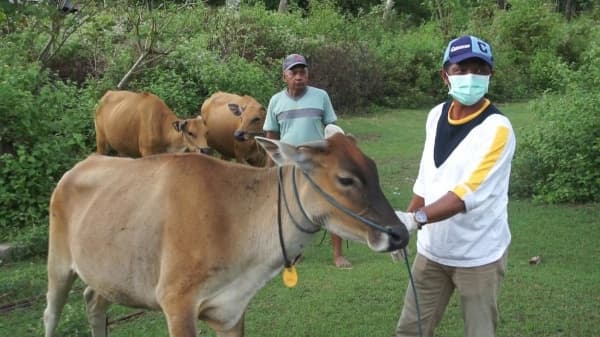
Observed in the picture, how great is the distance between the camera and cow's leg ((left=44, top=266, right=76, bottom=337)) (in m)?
4.67

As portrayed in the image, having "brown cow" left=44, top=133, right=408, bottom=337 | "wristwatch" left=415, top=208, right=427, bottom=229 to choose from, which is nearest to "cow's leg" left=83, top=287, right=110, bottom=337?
"brown cow" left=44, top=133, right=408, bottom=337

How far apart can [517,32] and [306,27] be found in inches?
Answer: 312

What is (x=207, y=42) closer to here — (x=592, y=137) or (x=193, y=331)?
(x=592, y=137)

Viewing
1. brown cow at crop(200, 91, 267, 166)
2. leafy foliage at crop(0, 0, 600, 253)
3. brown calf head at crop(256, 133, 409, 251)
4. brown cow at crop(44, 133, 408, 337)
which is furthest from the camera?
brown cow at crop(200, 91, 267, 166)

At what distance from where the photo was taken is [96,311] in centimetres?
493

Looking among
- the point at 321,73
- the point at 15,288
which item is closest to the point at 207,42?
the point at 321,73

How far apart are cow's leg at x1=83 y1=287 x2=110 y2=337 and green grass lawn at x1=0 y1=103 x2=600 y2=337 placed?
17.3 inches

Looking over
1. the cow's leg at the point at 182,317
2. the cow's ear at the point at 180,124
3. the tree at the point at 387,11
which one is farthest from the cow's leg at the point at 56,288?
the tree at the point at 387,11

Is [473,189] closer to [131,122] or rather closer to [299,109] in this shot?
[299,109]

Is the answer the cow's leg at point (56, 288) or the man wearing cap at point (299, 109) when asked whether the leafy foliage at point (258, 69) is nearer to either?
the cow's leg at point (56, 288)

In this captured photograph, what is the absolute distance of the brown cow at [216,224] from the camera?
11.4ft

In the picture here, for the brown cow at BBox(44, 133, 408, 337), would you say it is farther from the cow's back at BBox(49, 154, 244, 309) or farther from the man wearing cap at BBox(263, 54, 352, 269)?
the man wearing cap at BBox(263, 54, 352, 269)

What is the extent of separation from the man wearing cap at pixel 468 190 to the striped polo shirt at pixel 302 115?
2670 millimetres

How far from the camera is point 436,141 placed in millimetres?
3859
